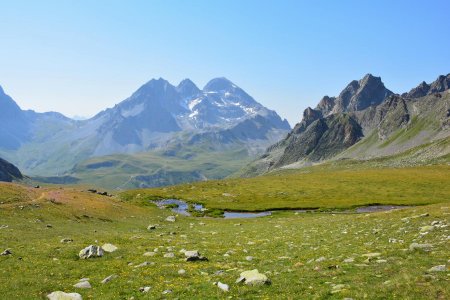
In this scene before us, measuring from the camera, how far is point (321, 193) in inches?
4530

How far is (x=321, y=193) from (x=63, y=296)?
102 metres

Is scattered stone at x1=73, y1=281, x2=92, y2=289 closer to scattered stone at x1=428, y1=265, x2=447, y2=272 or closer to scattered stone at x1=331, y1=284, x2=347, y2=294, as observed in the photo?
scattered stone at x1=331, y1=284, x2=347, y2=294

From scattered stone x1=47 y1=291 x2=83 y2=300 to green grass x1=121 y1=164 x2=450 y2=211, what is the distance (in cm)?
Result: 7648

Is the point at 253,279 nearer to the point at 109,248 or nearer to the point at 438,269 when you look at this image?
the point at 438,269

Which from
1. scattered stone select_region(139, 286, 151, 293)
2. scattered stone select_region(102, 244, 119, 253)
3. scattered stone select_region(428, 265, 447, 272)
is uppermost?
scattered stone select_region(428, 265, 447, 272)

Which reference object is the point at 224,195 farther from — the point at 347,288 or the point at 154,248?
the point at 347,288

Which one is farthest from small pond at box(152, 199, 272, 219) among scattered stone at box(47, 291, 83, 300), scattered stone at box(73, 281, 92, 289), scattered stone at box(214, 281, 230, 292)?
scattered stone at box(47, 291, 83, 300)

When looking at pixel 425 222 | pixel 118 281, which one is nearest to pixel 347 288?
pixel 118 281

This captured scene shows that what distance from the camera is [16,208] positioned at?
171ft

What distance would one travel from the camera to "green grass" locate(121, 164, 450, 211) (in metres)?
96.8

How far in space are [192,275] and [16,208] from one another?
126 feet

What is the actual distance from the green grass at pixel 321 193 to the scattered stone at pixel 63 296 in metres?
76.5

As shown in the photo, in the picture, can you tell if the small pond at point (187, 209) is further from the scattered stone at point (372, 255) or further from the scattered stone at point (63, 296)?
the scattered stone at point (63, 296)

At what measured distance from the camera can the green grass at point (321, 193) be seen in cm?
9675
